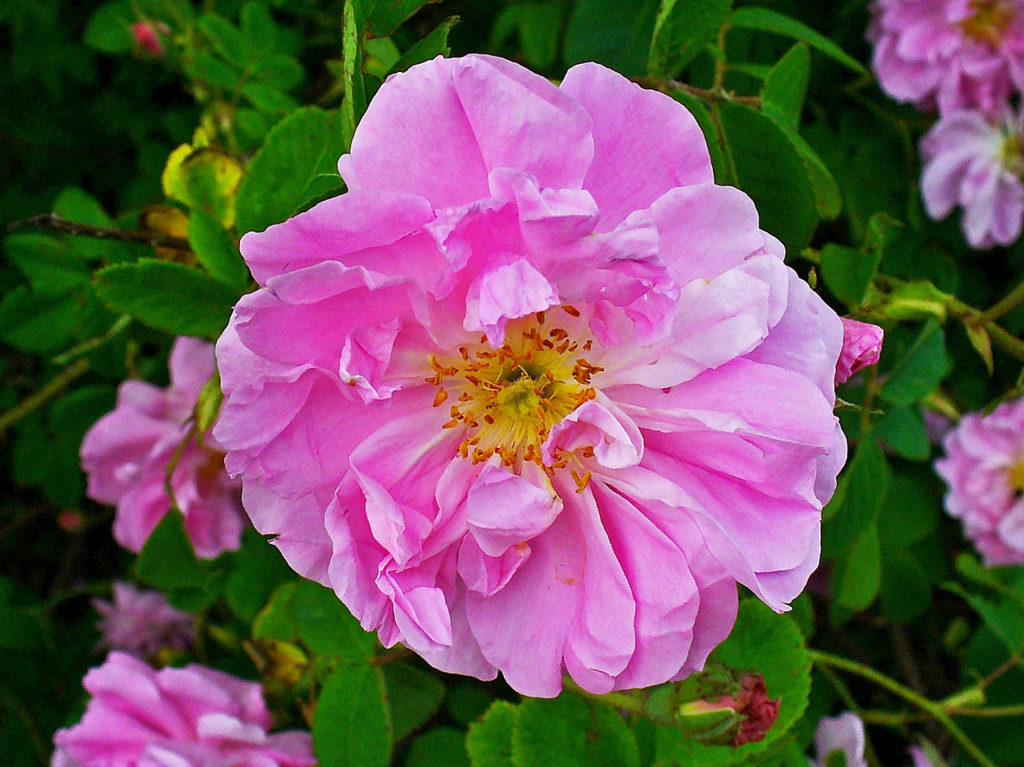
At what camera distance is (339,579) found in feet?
2.25

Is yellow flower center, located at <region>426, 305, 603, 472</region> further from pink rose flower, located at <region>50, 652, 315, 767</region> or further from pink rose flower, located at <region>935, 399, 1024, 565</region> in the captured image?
pink rose flower, located at <region>935, 399, 1024, 565</region>

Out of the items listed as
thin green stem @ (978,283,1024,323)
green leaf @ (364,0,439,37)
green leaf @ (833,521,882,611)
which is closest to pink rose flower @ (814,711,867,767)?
green leaf @ (833,521,882,611)

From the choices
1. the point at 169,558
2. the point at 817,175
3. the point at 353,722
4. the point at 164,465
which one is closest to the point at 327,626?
the point at 353,722

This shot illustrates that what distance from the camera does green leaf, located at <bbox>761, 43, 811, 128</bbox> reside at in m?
1.01

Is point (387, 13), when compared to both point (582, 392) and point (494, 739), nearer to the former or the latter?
point (582, 392)

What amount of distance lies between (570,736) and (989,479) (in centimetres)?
104

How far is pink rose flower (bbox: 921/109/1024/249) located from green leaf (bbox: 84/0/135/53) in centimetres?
149

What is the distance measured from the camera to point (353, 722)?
1.10 metres

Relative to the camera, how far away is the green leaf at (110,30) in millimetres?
1778

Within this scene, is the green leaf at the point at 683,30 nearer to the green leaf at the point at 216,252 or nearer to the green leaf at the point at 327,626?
the green leaf at the point at 216,252

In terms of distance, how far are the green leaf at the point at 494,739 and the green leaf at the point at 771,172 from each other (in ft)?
1.93

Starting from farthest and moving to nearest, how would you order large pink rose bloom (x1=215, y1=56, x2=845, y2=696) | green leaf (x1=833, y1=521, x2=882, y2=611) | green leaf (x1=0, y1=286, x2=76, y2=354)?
green leaf (x1=0, y1=286, x2=76, y2=354)
green leaf (x1=833, y1=521, x2=882, y2=611)
large pink rose bloom (x1=215, y1=56, x2=845, y2=696)

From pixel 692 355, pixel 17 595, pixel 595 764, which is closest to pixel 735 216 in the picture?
pixel 692 355

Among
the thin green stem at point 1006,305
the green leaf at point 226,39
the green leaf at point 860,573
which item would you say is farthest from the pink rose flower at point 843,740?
the green leaf at point 226,39
